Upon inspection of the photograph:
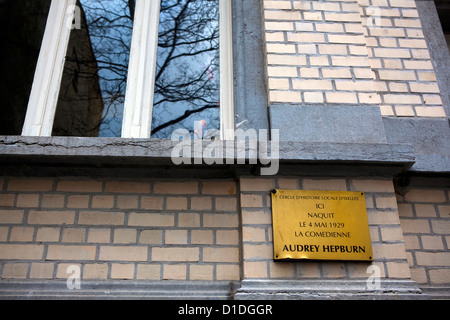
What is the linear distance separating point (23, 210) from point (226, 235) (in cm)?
125

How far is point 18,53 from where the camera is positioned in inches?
127

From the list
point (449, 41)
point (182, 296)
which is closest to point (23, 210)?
point (182, 296)

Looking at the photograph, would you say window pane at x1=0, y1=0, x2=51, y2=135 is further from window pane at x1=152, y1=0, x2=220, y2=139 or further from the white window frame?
window pane at x1=152, y1=0, x2=220, y2=139

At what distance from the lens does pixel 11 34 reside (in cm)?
334

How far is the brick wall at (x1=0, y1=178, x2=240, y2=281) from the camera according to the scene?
7.94 feet

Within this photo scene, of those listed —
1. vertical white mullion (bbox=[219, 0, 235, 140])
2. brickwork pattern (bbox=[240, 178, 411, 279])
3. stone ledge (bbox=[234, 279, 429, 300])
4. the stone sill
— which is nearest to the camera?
stone ledge (bbox=[234, 279, 429, 300])

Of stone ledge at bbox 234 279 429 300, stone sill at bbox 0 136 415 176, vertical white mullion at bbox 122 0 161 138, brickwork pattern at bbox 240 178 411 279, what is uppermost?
vertical white mullion at bbox 122 0 161 138

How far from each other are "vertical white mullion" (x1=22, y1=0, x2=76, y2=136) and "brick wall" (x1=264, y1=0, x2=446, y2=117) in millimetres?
1520

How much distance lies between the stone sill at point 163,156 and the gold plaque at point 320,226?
165mm

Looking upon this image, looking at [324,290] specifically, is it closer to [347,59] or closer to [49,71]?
[347,59]

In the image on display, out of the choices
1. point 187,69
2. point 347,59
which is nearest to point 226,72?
point 187,69

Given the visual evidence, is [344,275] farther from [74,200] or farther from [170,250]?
[74,200]

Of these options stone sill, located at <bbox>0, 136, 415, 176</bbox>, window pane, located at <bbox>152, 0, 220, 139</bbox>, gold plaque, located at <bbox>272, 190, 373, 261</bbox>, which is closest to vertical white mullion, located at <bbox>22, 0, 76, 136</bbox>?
stone sill, located at <bbox>0, 136, 415, 176</bbox>

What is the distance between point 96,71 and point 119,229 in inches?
50.5
